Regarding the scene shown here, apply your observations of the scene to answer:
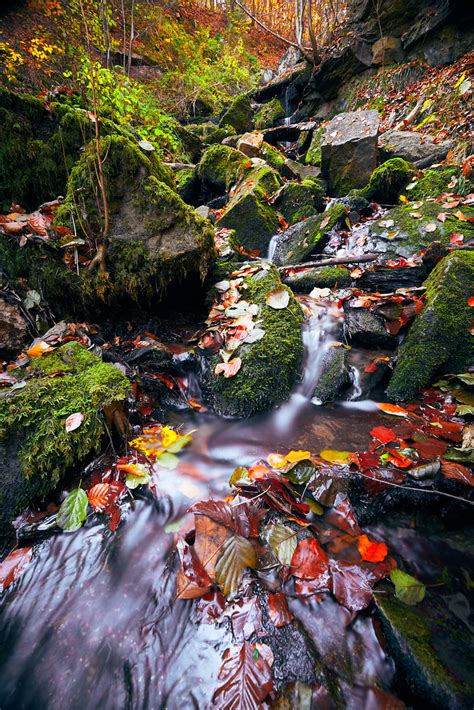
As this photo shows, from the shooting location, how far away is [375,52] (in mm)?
9703

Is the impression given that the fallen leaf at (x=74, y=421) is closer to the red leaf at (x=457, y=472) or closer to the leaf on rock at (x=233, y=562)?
the leaf on rock at (x=233, y=562)

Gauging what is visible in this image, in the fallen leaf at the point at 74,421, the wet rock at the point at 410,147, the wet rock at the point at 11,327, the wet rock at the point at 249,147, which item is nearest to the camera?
the fallen leaf at the point at 74,421

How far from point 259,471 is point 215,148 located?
23.4 feet

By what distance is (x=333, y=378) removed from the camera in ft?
10.2

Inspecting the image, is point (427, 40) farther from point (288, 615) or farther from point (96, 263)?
point (288, 615)

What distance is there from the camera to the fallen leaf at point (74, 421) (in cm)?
213

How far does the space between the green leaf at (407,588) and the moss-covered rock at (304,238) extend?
4.32 metres

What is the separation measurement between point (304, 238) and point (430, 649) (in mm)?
4978

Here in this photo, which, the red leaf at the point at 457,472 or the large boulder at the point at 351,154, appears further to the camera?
the large boulder at the point at 351,154

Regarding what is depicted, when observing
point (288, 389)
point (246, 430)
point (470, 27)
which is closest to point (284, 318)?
point (288, 389)

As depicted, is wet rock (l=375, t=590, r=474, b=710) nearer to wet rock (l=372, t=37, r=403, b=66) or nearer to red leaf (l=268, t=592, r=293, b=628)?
red leaf (l=268, t=592, r=293, b=628)

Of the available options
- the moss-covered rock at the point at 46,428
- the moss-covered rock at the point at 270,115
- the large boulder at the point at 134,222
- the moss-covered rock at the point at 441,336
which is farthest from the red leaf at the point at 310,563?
the moss-covered rock at the point at 270,115

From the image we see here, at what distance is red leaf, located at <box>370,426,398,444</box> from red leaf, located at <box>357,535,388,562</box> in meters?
0.75

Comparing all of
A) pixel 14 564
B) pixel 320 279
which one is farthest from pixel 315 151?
pixel 14 564
